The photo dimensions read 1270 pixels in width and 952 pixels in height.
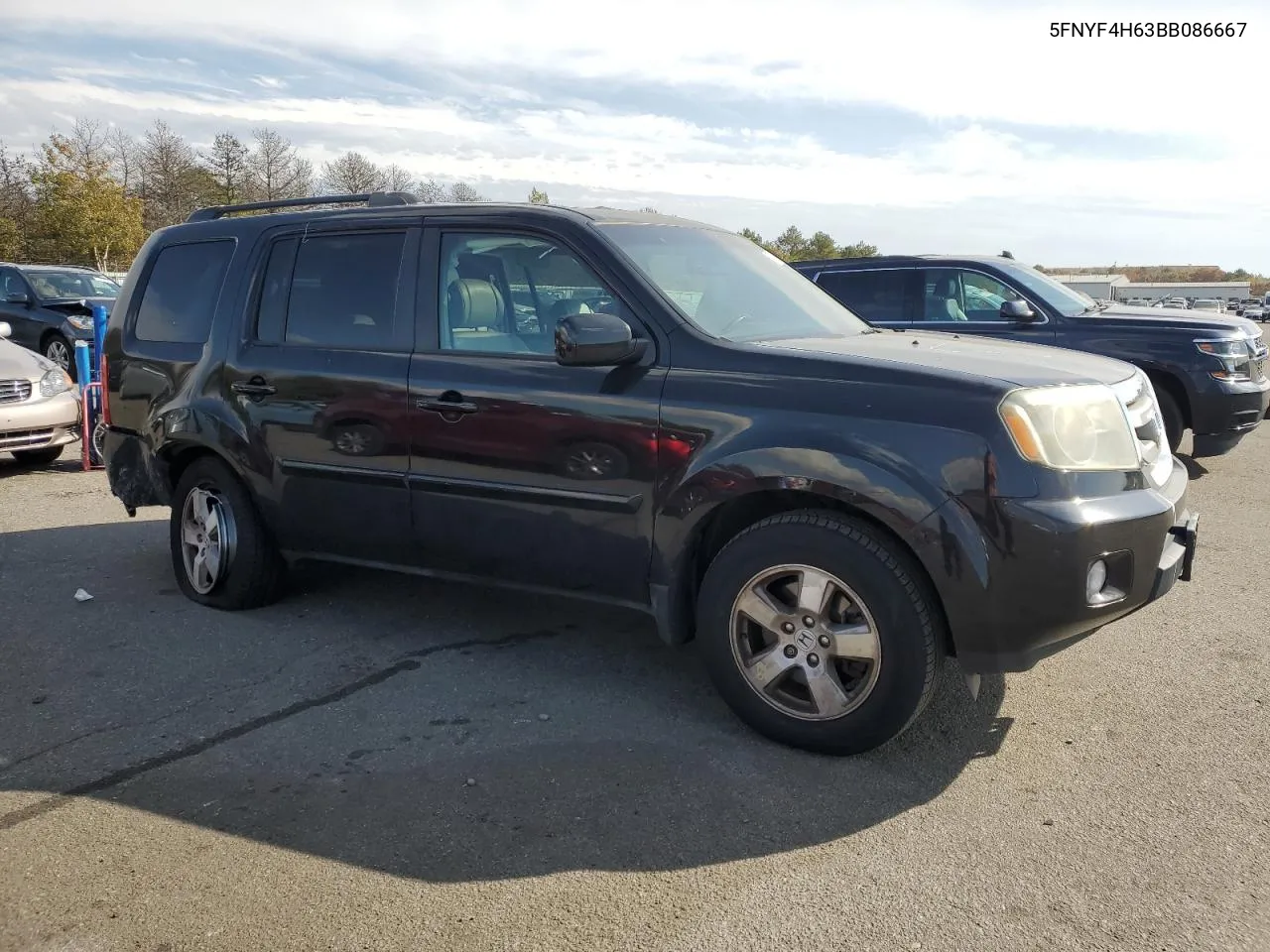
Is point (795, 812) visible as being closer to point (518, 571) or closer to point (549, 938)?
point (549, 938)

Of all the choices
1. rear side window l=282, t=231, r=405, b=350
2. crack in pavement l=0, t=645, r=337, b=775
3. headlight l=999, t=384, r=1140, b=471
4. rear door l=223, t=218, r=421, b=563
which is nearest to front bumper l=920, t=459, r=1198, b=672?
headlight l=999, t=384, r=1140, b=471

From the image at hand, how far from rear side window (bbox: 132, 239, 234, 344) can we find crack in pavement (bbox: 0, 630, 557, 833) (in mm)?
1934

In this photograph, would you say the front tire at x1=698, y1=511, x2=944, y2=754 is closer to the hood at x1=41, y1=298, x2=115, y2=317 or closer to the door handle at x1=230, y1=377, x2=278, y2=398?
the door handle at x1=230, y1=377, x2=278, y2=398

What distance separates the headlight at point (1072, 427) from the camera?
3.27 m

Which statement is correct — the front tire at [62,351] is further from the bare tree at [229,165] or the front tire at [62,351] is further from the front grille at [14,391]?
the bare tree at [229,165]

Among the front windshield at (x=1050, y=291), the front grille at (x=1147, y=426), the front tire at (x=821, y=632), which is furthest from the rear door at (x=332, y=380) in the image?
the front windshield at (x=1050, y=291)

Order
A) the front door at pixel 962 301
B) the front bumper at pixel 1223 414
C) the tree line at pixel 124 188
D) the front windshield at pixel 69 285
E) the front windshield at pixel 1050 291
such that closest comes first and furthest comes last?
the front bumper at pixel 1223 414 < the front windshield at pixel 1050 291 < the front door at pixel 962 301 < the front windshield at pixel 69 285 < the tree line at pixel 124 188

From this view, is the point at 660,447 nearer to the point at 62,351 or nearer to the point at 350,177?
the point at 62,351

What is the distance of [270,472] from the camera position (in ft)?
16.0

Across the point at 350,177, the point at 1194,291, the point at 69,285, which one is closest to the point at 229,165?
the point at 350,177

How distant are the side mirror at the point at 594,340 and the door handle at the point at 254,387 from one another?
1.71m

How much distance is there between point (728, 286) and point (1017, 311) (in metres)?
5.20

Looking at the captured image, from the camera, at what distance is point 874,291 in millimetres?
9820

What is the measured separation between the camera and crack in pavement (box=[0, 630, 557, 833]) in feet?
10.8
